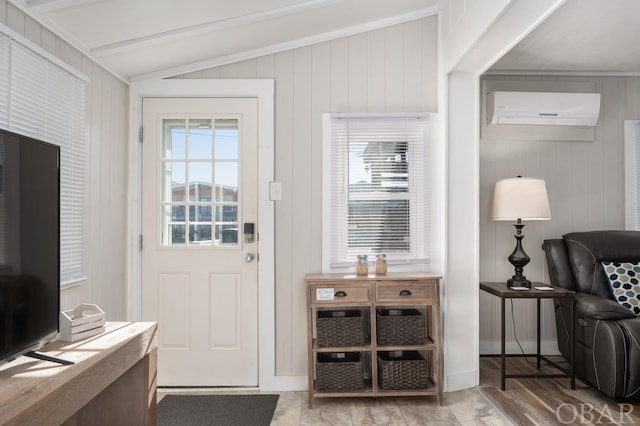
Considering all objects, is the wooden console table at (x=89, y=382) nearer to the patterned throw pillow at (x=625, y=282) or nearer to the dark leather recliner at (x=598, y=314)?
the dark leather recliner at (x=598, y=314)

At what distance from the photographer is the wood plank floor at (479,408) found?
242 cm

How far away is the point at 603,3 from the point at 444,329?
2.24 m

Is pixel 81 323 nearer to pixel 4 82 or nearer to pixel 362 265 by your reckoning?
pixel 4 82

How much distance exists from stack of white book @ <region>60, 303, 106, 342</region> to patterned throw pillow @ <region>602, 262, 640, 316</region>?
3.27 m

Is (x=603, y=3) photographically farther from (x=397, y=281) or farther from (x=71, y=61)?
(x=71, y=61)

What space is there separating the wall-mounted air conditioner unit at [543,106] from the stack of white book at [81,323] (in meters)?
3.13

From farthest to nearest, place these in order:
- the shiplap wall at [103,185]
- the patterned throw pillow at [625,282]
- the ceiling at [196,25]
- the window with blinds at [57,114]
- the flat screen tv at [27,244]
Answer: the patterned throw pillow at [625,282] → the shiplap wall at [103,185] → the ceiling at [196,25] → the window with blinds at [57,114] → the flat screen tv at [27,244]

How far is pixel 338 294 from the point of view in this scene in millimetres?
2666

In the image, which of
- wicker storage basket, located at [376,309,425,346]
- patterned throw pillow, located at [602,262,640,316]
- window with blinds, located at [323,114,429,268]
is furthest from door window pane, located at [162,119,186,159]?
patterned throw pillow, located at [602,262,640,316]

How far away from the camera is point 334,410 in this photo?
8.52 ft

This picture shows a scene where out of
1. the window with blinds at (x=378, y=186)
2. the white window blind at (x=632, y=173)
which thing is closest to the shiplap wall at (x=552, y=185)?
the white window blind at (x=632, y=173)

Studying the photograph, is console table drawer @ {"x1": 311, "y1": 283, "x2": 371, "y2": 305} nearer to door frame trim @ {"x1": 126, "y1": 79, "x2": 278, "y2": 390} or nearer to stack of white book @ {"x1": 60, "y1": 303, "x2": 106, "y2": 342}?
door frame trim @ {"x1": 126, "y1": 79, "x2": 278, "y2": 390}

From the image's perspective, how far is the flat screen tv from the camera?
1339 mm

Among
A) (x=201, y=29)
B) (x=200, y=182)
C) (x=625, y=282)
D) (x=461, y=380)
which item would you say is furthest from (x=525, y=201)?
(x=201, y=29)
